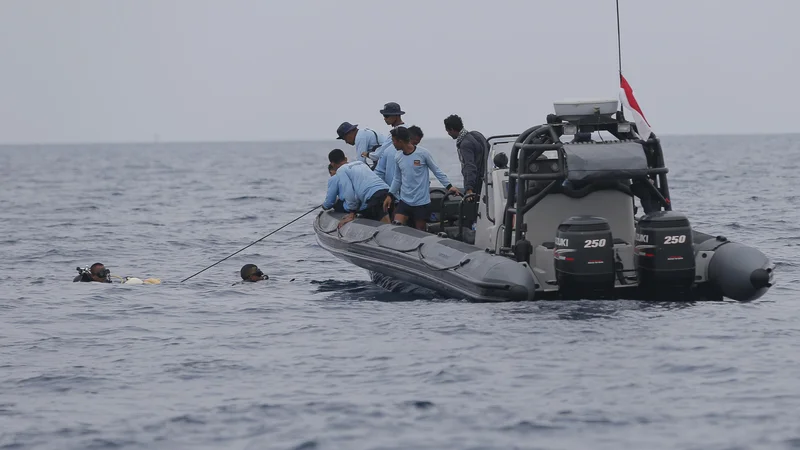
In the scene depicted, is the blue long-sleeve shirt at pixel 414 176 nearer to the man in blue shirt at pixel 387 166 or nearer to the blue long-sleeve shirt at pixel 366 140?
the man in blue shirt at pixel 387 166

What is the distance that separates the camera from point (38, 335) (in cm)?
1130

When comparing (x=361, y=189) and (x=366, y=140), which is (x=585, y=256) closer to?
(x=361, y=189)

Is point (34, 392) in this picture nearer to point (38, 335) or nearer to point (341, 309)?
point (38, 335)

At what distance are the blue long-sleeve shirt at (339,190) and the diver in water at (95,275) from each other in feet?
10.1

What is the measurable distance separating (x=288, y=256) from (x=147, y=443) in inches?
483

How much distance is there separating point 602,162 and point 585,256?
0.99 m

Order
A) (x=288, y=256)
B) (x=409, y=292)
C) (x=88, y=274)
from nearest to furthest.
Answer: (x=409, y=292)
(x=88, y=274)
(x=288, y=256)

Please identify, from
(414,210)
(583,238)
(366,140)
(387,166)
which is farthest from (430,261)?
(366,140)

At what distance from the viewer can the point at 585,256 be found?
10.8 metres

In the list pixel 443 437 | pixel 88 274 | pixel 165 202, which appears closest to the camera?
pixel 443 437

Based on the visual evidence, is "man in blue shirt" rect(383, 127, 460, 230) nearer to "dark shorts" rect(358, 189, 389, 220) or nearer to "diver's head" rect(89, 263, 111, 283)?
"dark shorts" rect(358, 189, 389, 220)

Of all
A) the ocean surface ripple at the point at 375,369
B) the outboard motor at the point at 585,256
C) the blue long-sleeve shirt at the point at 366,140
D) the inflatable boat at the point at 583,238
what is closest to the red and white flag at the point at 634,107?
the inflatable boat at the point at 583,238

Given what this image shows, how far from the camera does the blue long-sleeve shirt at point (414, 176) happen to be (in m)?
13.3

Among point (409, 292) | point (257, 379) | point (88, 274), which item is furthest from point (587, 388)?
point (88, 274)
